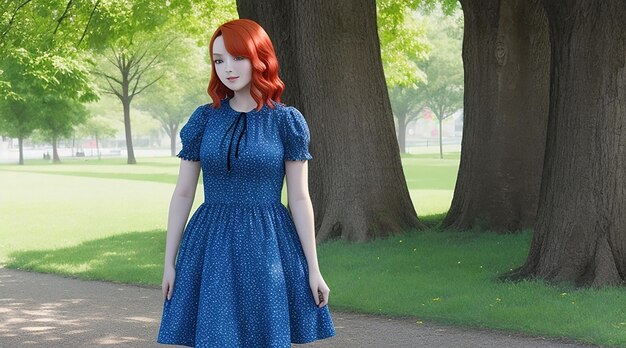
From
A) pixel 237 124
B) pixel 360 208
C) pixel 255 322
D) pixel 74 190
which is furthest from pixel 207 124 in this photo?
pixel 74 190

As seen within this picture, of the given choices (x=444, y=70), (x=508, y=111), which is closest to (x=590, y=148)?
(x=508, y=111)

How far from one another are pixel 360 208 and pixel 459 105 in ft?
193

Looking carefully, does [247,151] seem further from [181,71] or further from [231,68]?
[181,71]

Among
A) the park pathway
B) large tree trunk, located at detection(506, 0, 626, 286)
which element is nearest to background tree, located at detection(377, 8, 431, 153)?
large tree trunk, located at detection(506, 0, 626, 286)

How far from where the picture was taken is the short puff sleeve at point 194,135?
4.27m

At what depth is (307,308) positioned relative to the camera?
4.27m

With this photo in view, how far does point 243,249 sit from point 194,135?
538 millimetres

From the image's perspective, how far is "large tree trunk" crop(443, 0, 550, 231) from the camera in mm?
12727

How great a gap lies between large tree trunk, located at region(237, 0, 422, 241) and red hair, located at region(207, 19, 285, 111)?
835cm

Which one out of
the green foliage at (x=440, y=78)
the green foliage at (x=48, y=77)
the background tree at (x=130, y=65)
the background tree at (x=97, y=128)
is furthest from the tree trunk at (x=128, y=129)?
the background tree at (x=97, y=128)

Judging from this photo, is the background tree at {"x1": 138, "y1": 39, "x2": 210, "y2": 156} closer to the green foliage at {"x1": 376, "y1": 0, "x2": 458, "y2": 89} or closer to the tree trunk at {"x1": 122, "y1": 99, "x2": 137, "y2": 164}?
the tree trunk at {"x1": 122, "y1": 99, "x2": 137, "y2": 164}

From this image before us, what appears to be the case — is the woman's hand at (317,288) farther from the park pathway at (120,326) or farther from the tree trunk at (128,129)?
the tree trunk at (128,129)

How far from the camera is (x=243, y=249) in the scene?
4.17 m

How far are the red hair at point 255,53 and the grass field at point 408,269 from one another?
4019mm
